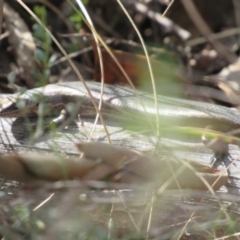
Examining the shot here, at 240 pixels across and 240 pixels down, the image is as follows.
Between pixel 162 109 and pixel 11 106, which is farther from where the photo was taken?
pixel 162 109

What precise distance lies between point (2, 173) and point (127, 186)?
1.93 feet

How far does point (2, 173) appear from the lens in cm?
258

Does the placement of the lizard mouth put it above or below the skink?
below

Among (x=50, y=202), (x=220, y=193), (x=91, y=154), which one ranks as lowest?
(x=50, y=202)

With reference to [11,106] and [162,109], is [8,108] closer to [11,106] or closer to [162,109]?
[11,106]

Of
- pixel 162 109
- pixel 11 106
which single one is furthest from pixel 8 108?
pixel 162 109

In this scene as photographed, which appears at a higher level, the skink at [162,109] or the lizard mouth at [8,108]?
the skink at [162,109]

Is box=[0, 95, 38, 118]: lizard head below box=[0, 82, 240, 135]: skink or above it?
below

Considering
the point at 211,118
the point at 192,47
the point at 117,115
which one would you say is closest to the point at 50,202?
the point at 117,115

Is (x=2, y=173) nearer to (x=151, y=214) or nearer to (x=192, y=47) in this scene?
(x=151, y=214)

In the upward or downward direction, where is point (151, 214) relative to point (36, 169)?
downward

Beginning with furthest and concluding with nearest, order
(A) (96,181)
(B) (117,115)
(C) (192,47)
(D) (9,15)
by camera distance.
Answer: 1. (C) (192,47)
2. (D) (9,15)
3. (B) (117,115)
4. (A) (96,181)

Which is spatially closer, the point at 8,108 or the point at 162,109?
the point at 8,108

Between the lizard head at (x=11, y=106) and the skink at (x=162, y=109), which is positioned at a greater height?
the skink at (x=162, y=109)
